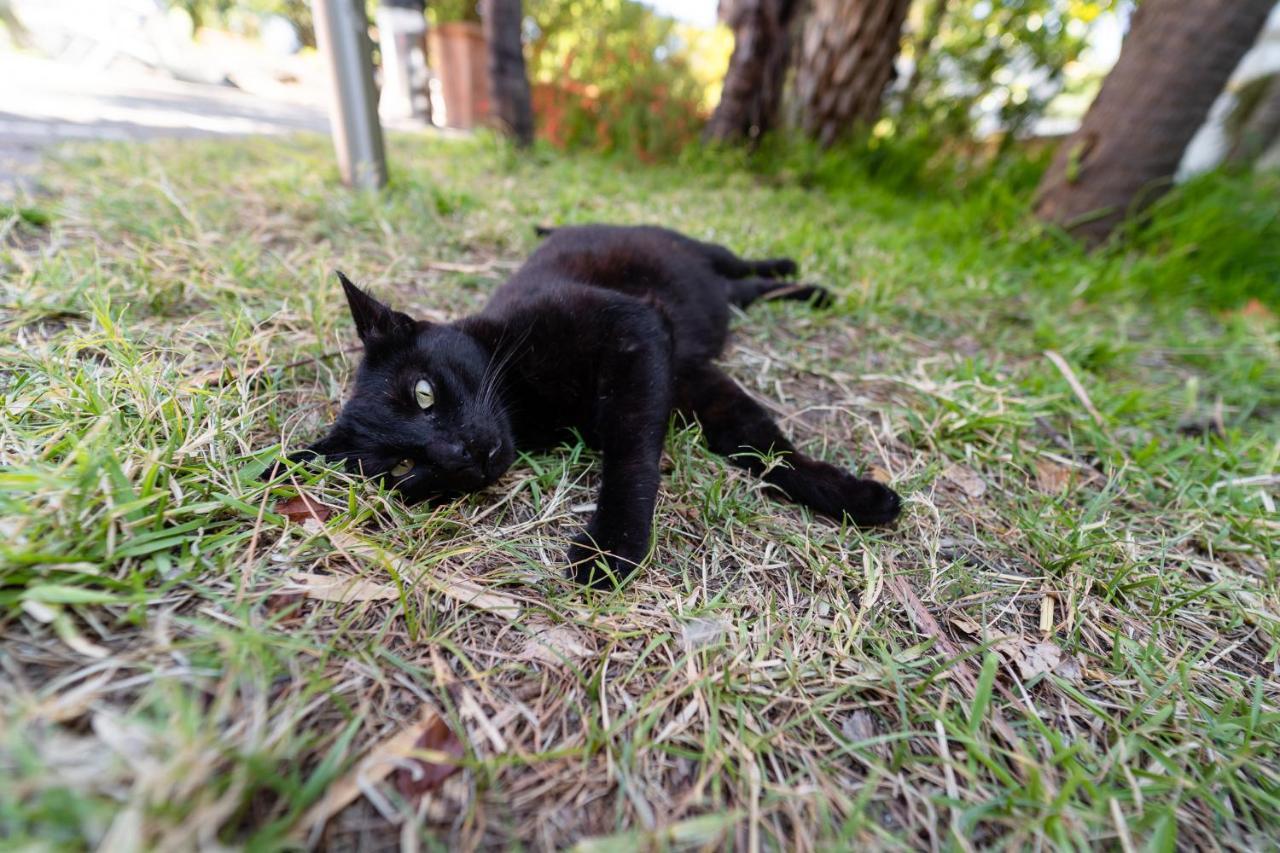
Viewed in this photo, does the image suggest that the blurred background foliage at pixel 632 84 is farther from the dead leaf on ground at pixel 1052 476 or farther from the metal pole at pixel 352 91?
the dead leaf on ground at pixel 1052 476

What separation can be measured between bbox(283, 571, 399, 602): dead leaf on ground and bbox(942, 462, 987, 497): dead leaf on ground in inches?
58.7

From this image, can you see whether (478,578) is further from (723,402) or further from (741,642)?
(723,402)

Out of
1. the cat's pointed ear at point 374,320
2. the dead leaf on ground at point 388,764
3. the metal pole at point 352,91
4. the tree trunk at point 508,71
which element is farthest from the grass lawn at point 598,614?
the tree trunk at point 508,71

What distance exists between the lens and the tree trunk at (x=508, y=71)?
4574mm

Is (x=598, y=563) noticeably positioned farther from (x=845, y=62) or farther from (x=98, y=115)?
(x=98, y=115)

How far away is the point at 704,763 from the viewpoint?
79 centimetres

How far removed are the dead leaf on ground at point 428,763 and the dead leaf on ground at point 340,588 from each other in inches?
10.9

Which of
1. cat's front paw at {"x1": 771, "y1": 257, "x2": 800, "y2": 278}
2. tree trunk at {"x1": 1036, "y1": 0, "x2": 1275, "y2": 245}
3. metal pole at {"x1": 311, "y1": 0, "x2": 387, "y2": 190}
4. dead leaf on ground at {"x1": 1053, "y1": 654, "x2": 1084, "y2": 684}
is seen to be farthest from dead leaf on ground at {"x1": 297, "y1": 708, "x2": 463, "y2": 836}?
tree trunk at {"x1": 1036, "y1": 0, "x2": 1275, "y2": 245}

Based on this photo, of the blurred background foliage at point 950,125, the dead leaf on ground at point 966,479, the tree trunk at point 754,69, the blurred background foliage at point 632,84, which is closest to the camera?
the dead leaf on ground at point 966,479

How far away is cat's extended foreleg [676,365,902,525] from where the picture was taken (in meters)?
1.36

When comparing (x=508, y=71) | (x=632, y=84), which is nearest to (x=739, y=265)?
(x=508, y=71)

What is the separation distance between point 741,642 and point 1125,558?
3.34ft

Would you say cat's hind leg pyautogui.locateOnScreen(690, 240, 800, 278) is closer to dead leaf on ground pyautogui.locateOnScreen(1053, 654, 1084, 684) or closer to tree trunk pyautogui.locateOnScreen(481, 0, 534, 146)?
dead leaf on ground pyautogui.locateOnScreen(1053, 654, 1084, 684)

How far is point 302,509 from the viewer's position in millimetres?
1095
